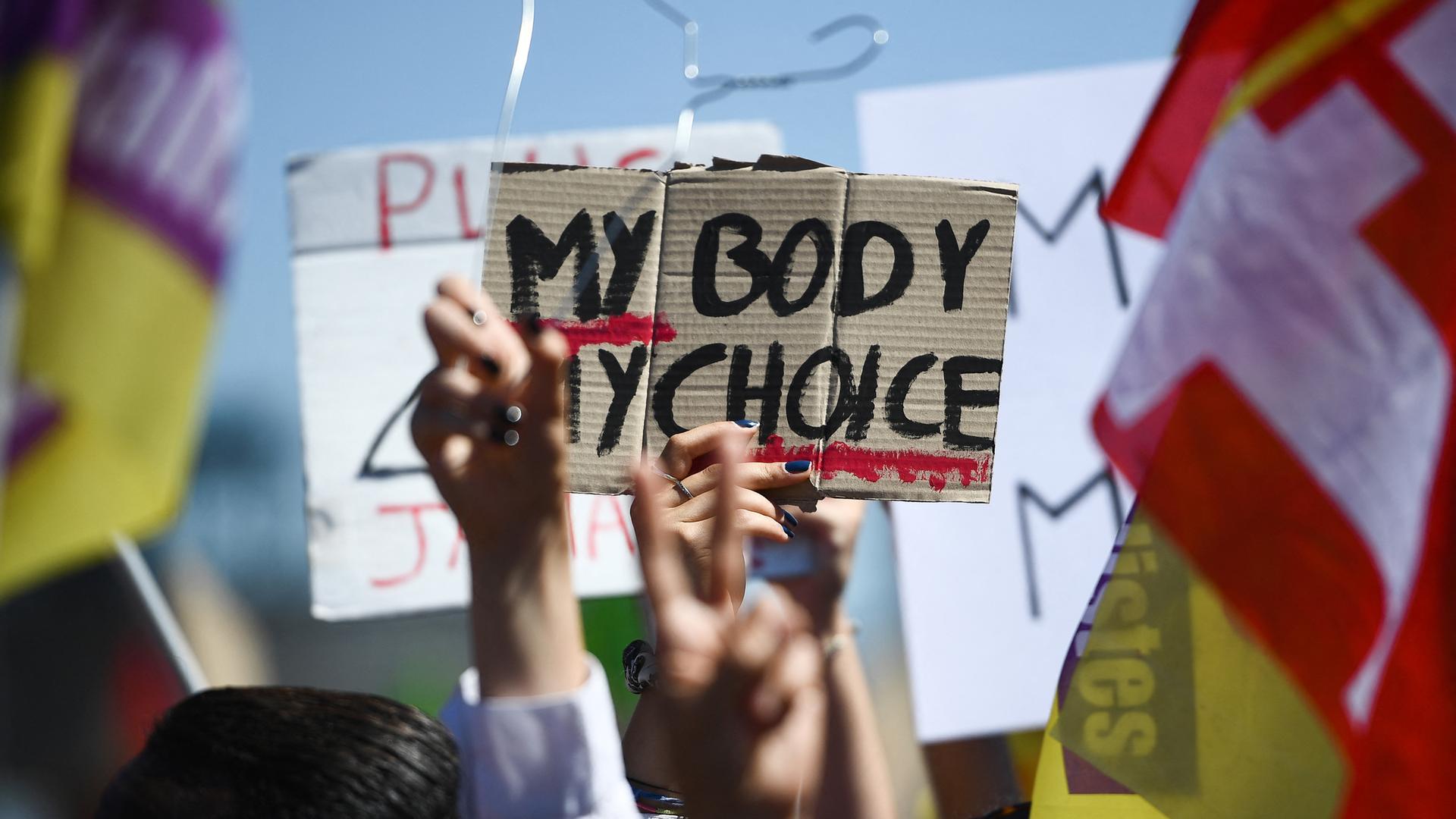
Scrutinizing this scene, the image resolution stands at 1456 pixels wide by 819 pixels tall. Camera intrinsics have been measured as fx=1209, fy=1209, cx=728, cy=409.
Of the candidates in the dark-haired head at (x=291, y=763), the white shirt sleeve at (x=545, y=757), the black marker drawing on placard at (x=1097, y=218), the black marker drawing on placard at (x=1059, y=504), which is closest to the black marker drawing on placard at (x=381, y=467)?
the black marker drawing on placard at (x=1059, y=504)

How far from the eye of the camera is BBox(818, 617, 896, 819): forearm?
1812 mm

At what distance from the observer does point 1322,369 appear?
6.18ft

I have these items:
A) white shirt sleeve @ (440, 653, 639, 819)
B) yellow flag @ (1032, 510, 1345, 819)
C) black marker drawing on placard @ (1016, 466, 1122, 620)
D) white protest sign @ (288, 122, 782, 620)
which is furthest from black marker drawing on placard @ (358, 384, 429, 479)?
white shirt sleeve @ (440, 653, 639, 819)

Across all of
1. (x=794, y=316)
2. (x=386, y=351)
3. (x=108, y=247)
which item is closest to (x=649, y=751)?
(x=794, y=316)

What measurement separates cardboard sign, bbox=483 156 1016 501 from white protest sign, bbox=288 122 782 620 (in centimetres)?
151

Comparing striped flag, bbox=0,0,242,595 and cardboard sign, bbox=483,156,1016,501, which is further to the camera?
striped flag, bbox=0,0,242,595

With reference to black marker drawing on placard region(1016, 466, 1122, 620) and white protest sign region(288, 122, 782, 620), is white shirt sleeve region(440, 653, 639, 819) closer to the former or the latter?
white protest sign region(288, 122, 782, 620)

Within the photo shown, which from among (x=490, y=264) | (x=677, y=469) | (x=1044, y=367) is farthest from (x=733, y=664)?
(x=1044, y=367)

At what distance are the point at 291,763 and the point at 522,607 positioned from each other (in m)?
0.24

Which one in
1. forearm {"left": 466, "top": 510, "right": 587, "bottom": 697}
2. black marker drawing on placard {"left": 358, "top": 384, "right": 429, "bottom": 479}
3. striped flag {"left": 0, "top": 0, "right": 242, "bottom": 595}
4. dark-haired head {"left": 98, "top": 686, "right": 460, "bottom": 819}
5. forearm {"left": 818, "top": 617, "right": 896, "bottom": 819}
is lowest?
forearm {"left": 818, "top": 617, "right": 896, "bottom": 819}

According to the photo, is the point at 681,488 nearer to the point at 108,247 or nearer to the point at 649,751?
the point at 649,751

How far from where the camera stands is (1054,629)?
2.90 metres

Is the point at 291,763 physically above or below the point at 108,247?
below

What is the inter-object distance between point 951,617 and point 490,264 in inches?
74.0
